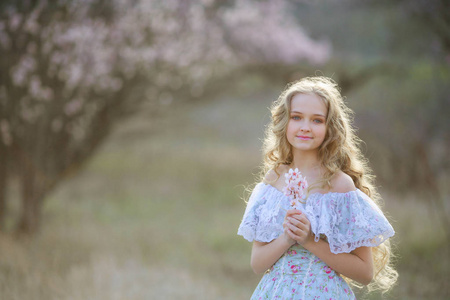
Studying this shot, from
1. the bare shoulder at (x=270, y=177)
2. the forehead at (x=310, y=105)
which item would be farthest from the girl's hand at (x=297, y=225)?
the forehead at (x=310, y=105)

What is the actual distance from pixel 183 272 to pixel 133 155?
850cm

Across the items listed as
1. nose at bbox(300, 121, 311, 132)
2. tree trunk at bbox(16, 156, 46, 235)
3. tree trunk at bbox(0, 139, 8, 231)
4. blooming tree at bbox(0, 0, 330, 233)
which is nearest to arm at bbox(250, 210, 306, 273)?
nose at bbox(300, 121, 311, 132)

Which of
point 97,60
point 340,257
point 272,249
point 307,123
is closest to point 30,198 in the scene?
point 97,60

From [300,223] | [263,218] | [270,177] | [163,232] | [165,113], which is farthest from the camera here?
[165,113]

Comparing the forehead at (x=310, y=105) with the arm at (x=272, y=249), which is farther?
the forehead at (x=310, y=105)

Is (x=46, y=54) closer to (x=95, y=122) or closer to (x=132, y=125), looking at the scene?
(x=95, y=122)

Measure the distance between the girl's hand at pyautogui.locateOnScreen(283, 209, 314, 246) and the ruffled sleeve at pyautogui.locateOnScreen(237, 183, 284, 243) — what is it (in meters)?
0.14

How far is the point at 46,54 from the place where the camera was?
21.6 feet

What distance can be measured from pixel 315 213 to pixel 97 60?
5.15 meters

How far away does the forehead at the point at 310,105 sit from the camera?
2.35m

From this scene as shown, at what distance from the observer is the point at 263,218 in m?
2.38

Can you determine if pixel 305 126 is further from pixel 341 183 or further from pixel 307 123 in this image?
pixel 341 183

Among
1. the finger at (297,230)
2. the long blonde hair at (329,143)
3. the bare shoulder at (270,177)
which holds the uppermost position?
the long blonde hair at (329,143)

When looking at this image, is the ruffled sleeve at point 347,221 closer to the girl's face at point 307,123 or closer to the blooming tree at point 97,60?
the girl's face at point 307,123
